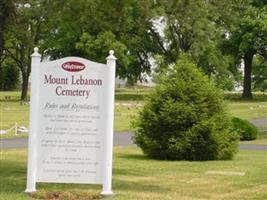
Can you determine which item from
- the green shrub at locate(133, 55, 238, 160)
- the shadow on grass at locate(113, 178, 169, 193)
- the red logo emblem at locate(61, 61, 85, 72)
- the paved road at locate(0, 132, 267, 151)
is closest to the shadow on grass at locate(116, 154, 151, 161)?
the green shrub at locate(133, 55, 238, 160)

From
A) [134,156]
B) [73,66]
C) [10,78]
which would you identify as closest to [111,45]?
[134,156]

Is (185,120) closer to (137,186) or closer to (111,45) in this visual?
(137,186)

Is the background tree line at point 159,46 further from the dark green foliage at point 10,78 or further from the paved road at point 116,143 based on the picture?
the dark green foliage at point 10,78

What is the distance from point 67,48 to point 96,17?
59.3 metres

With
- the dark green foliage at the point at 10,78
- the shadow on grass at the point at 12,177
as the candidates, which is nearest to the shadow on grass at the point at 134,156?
the shadow on grass at the point at 12,177

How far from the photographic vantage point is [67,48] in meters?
73.6

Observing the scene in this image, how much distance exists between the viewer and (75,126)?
10.2 meters

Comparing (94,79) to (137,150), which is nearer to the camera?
(94,79)

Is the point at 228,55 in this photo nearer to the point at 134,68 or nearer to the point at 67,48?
the point at 134,68

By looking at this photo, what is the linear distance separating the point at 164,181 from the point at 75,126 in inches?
141

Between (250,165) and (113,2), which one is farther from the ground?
(113,2)

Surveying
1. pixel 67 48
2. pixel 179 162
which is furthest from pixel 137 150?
pixel 67 48

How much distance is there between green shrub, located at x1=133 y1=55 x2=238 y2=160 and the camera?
18391mm

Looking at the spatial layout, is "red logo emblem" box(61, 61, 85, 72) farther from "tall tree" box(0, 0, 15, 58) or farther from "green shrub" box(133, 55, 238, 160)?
"green shrub" box(133, 55, 238, 160)
